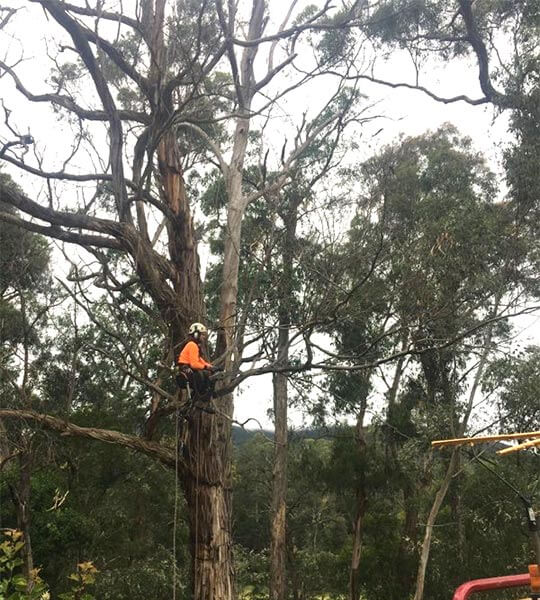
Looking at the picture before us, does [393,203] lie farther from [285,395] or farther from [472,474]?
[472,474]

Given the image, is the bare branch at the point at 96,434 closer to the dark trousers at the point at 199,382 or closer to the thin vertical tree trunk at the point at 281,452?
the dark trousers at the point at 199,382

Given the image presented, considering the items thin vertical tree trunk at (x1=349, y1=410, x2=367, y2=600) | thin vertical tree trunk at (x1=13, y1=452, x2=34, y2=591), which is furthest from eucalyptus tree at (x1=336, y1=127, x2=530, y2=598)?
thin vertical tree trunk at (x1=13, y1=452, x2=34, y2=591)

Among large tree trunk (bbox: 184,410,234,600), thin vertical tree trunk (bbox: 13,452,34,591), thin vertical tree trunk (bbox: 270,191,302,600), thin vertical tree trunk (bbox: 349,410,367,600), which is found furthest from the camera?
thin vertical tree trunk (bbox: 349,410,367,600)

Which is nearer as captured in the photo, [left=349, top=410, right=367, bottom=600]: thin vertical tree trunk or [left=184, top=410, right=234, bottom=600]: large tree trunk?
[left=184, top=410, right=234, bottom=600]: large tree trunk

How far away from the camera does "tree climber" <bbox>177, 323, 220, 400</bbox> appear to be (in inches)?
196

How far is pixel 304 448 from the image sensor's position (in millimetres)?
15531

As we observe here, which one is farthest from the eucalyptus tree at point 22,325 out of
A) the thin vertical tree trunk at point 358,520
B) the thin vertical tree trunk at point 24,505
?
the thin vertical tree trunk at point 358,520

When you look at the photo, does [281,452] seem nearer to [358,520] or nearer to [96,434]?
[358,520]

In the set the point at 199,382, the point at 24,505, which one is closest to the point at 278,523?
the point at 24,505

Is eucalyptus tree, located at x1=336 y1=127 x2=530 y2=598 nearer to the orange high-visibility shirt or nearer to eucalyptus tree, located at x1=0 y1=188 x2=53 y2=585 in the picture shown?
the orange high-visibility shirt

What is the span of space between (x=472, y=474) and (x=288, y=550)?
5.95 m

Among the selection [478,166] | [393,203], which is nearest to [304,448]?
[393,203]

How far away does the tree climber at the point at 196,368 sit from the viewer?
4984mm

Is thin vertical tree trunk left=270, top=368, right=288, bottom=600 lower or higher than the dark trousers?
lower
